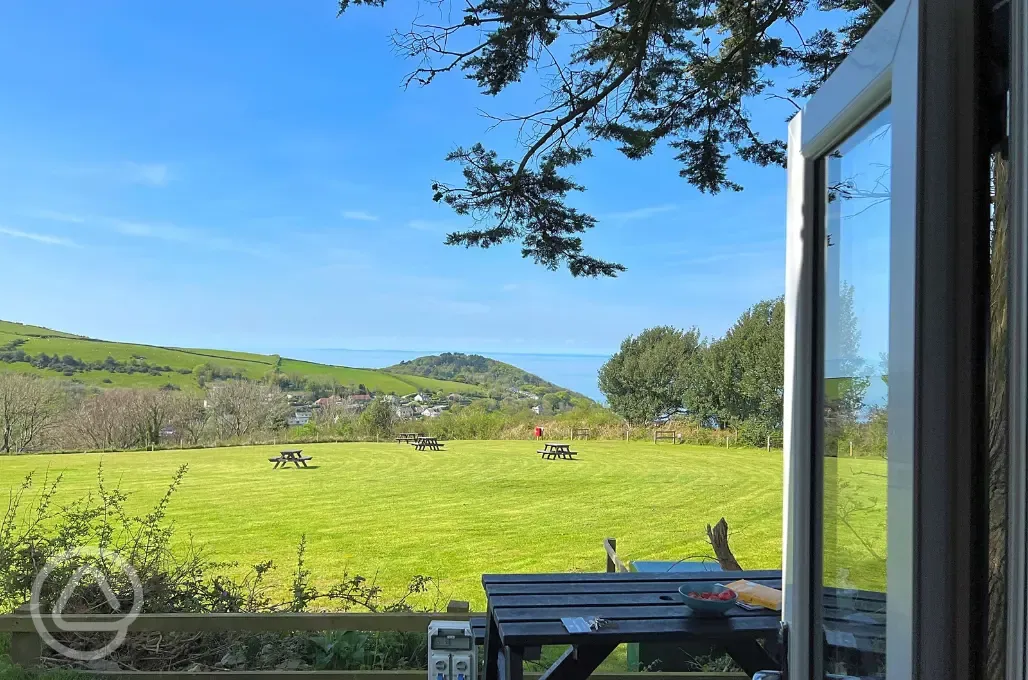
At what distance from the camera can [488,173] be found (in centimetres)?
346

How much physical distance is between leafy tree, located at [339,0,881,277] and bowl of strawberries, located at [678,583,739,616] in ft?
6.39

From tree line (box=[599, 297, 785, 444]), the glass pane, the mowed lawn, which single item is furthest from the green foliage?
A: the glass pane

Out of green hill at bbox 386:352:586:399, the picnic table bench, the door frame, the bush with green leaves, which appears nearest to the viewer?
the door frame

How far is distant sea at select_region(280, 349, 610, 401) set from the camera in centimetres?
918

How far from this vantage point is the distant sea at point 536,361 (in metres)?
9.18

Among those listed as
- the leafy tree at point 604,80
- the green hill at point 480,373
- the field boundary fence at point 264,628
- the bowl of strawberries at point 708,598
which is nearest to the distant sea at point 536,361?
the green hill at point 480,373

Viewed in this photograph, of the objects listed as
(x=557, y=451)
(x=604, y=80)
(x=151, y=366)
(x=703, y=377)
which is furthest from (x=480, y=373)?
(x=604, y=80)

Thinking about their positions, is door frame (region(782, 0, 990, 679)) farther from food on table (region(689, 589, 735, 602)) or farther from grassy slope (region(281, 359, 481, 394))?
grassy slope (region(281, 359, 481, 394))

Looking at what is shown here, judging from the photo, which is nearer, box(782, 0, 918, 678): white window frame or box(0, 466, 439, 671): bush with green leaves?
box(782, 0, 918, 678): white window frame

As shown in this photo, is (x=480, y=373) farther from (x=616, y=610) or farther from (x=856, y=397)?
(x=856, y=397)

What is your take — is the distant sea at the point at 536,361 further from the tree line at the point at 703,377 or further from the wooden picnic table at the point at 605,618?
the wooden picnic table at the point at 605,618

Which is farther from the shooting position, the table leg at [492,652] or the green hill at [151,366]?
the green hill at [151,366]

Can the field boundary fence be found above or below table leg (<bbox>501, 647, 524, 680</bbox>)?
below

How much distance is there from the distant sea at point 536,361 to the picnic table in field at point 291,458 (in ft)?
4.45
